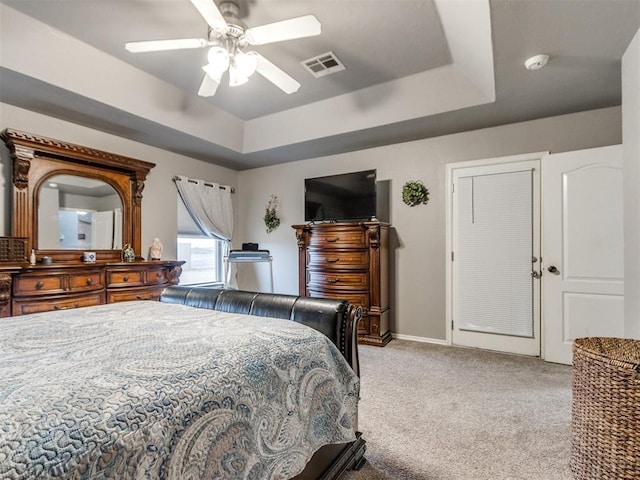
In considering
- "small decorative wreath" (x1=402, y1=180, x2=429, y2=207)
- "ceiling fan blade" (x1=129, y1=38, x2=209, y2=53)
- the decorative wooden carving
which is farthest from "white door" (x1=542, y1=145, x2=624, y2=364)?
the decorative wooden carving

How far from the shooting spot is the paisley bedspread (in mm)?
632

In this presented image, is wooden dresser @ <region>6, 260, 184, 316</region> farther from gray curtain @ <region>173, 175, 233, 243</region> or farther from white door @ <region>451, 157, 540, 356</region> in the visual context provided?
white door @ <region>451, 157, 540, 356</region>

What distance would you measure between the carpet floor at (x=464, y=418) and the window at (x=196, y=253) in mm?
2703

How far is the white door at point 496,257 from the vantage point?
129 inches

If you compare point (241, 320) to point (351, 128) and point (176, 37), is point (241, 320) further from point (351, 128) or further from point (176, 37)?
point (351, 128)

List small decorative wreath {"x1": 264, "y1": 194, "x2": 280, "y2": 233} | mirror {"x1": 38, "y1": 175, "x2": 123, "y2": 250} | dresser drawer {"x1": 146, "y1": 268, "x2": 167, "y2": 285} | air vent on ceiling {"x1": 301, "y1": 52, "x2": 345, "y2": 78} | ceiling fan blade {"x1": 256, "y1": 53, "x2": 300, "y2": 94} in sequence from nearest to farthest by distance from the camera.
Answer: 1. ceiling fan blade {"x1": 256, "y1": 53, "x2": 300, "y2": 94}
2. air vent on ceiling {"x1": 301, "y1": 52, "x2": 345, "y2": 78}
3. mirror {"x1": 38, "y1": 175, "x2": 123, "y2": 250}
4. dresser drawer {"x1": 146, "y1": 268, "x2": 167, "y2": 285}
5. small decorative wreath {"x1": 264, "y1": 194, "x2": 280, "y2": 233}

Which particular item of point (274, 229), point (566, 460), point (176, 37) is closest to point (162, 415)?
point (566, 460)

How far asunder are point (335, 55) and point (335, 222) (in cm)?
181

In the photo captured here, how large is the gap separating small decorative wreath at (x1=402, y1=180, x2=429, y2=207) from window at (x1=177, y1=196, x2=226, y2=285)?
2.78m

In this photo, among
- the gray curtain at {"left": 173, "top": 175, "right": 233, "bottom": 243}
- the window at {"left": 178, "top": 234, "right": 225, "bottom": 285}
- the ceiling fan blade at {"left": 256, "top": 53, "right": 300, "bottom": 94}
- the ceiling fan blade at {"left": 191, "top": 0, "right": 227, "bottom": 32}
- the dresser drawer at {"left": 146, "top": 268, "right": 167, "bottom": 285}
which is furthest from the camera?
the window at {"left": 178, "top": 234, "right": 225, "bottom": 285}

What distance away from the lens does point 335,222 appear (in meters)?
3.98

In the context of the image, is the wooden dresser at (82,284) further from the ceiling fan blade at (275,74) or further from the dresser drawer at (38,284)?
the ceiling fan blade at (275,74)

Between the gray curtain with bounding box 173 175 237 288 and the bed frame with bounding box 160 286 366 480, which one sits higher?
the gray curtain with bounding box 173 175 237 288

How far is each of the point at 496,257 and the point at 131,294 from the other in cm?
374
